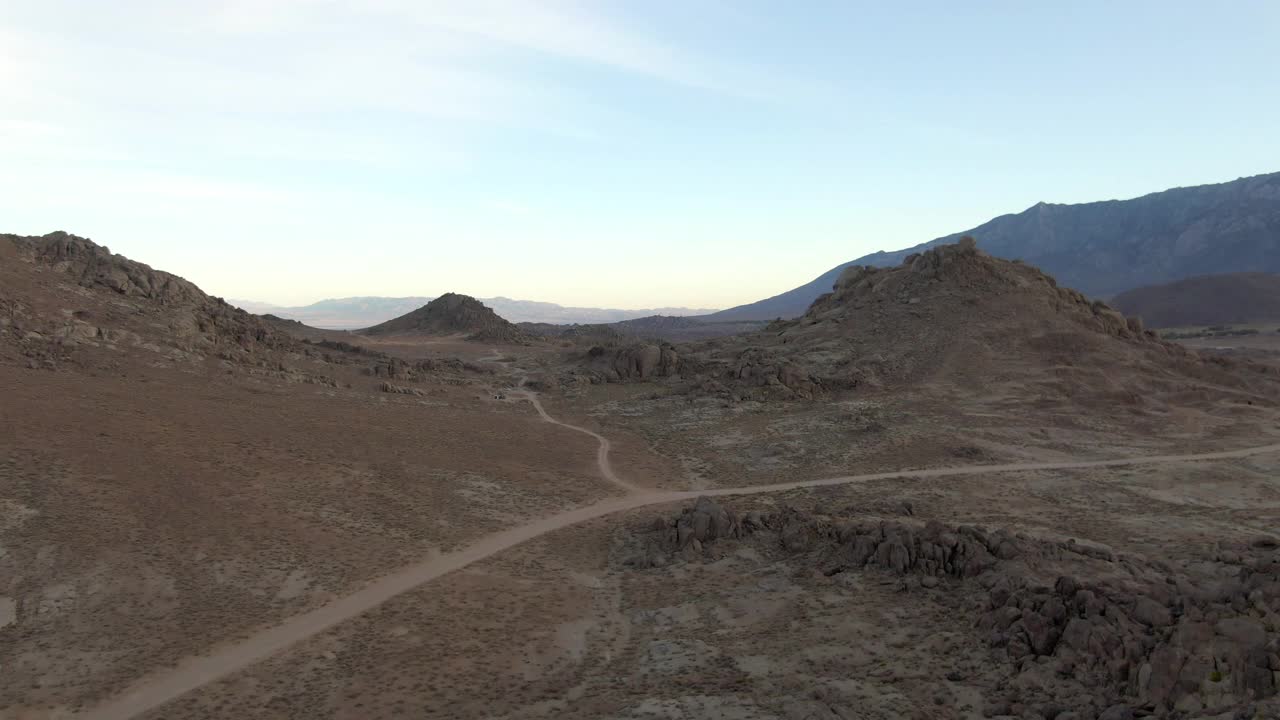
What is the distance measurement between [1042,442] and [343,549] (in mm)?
30561

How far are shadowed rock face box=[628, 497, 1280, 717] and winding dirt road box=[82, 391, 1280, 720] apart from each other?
16.7ft

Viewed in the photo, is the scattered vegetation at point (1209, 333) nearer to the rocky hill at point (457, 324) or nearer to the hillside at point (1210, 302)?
the hillside at point (1210, 302)

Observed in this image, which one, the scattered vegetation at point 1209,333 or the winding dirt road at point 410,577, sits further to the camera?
the scattered vegetation at point 1209,333

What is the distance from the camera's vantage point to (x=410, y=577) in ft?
69.2

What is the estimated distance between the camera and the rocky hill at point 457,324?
89725mm

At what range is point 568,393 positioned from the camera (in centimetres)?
5272

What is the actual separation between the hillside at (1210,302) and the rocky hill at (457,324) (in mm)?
98882

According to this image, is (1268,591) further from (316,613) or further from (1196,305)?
(1196,305)

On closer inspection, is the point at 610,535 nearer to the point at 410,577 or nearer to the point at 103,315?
the point at 410,577

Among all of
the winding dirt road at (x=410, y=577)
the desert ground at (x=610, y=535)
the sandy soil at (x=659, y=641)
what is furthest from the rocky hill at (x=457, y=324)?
the sandy soil at (x=659, y=641)

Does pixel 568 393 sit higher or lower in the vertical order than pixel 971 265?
lower

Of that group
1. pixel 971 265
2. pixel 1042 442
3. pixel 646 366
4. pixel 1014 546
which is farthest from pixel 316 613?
pixel 971 265

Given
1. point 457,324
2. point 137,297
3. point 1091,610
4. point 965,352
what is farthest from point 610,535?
point 457,324

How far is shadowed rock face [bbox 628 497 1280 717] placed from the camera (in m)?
11.1
